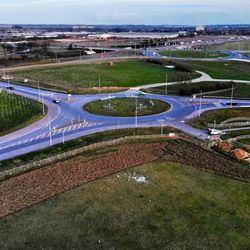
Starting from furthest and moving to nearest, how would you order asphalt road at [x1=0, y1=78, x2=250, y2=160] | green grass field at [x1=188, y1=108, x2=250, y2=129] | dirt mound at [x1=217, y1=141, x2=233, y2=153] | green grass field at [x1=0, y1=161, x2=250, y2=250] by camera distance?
green grass field at [x1=188, y1=108, x2=250, y2=129] → dirt mound at [x1=217, y1=141, x2=233, y2=153] → asphalt road at [x1=0, y1=78, x2=250, y2=160] → green grass field at [x1=0, y1=161, x2=250, y2=250]

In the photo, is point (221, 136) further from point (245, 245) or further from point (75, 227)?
point (75, 227)

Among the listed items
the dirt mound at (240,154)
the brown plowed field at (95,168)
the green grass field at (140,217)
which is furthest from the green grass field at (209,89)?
the green grass field at (140,217)

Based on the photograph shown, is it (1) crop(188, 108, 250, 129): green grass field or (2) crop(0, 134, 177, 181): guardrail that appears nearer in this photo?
(2) crop(0, 134, 177, 181): guardrail

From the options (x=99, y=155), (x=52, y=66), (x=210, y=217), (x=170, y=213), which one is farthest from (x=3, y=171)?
(x=52, y=66)

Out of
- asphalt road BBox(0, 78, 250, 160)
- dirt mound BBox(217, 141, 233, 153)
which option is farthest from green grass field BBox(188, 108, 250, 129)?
dirt mound BBox(217, 141, 233, 153)

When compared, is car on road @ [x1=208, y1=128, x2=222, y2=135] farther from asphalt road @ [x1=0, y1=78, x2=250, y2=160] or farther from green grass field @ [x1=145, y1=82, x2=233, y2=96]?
green grass field @ [x1=145, y1=82, x2=233, y2=96]

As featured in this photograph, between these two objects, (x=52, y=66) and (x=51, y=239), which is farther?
(x=52, y=66)
